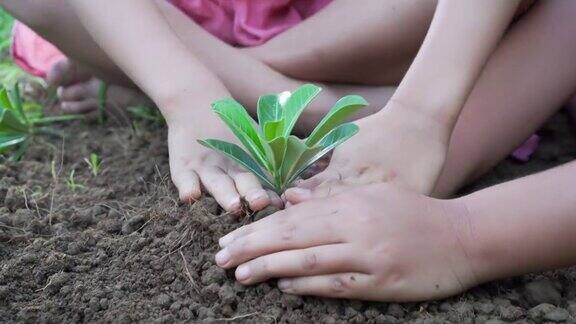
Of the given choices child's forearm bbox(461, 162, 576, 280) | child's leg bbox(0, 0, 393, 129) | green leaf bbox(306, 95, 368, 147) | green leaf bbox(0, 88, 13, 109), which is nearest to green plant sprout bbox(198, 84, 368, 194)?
green leaf bbox(306, 95, 368, 147)

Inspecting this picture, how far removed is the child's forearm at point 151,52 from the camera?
156cm

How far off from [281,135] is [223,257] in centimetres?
20

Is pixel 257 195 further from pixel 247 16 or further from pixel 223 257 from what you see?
pixel 247 16

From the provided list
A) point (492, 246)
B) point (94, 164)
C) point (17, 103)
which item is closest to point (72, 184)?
point (94, 164)

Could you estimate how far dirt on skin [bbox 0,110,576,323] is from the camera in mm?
1165

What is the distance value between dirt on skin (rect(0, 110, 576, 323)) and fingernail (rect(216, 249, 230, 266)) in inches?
0.6

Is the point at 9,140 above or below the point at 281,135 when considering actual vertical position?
below

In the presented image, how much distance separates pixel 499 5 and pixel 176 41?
0.61 meters

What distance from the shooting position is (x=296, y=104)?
1267 mm

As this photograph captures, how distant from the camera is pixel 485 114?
1602 mm

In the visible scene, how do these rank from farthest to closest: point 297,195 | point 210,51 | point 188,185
A: point 210,51, point 188,185, point 297,195

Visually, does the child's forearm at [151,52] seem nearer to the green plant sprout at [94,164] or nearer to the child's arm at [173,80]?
the child's arm at [173,80]

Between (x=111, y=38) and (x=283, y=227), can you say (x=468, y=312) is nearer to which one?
(x=283, y=227)

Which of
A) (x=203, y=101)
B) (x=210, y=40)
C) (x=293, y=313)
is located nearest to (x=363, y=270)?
(x=293, y=313)
